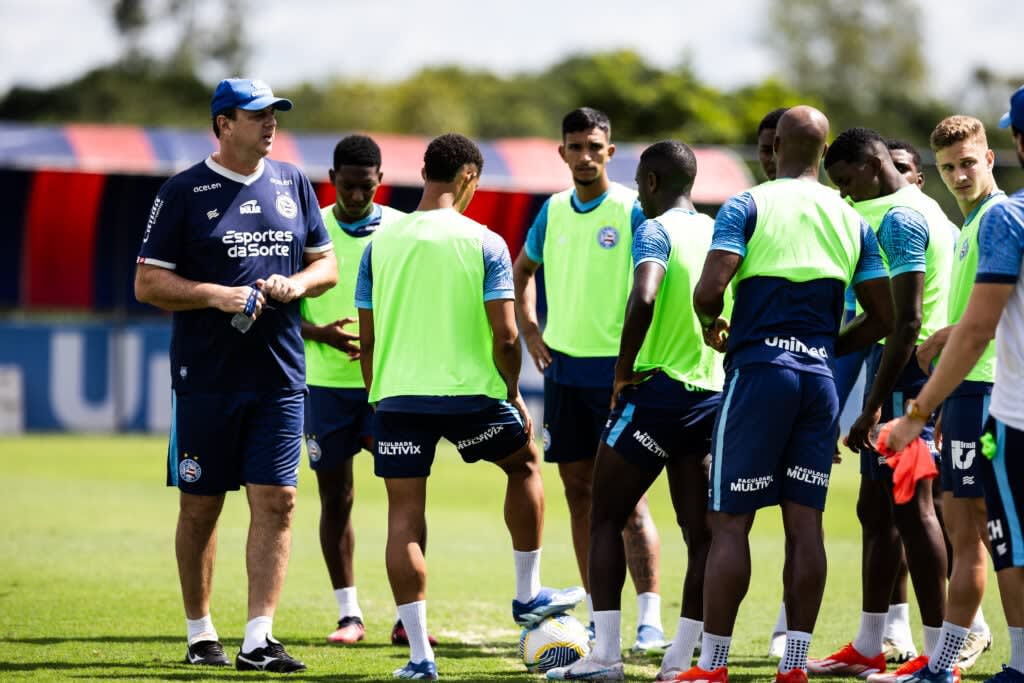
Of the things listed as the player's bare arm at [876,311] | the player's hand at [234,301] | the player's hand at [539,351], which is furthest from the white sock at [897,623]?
the player's hand at [234,301]

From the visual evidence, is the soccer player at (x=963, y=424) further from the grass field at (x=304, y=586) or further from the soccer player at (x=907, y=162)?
the grass field at (x=304, y=586)

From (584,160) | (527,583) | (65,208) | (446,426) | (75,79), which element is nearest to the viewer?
(446,426)

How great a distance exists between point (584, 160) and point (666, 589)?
3.61 m

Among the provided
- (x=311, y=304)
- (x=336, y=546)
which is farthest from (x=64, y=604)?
(x=311, y=304)

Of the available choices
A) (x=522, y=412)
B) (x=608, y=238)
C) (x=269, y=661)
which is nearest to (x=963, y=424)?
(x=522, y=412)

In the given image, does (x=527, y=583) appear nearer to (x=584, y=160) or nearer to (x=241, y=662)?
(x=241, y=662)

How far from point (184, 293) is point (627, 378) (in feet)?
7.58

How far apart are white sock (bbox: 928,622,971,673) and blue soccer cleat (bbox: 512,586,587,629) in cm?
181

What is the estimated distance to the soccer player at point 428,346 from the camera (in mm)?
7273

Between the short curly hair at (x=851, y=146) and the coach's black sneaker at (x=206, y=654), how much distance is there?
4035mm

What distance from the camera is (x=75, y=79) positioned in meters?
64.4

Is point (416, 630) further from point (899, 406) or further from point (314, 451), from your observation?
point (899, 406)

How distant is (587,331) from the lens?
8477mm

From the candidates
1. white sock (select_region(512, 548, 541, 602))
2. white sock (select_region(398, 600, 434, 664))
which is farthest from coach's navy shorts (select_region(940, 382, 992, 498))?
white sock (select_region(398, 600, 434, 664))
